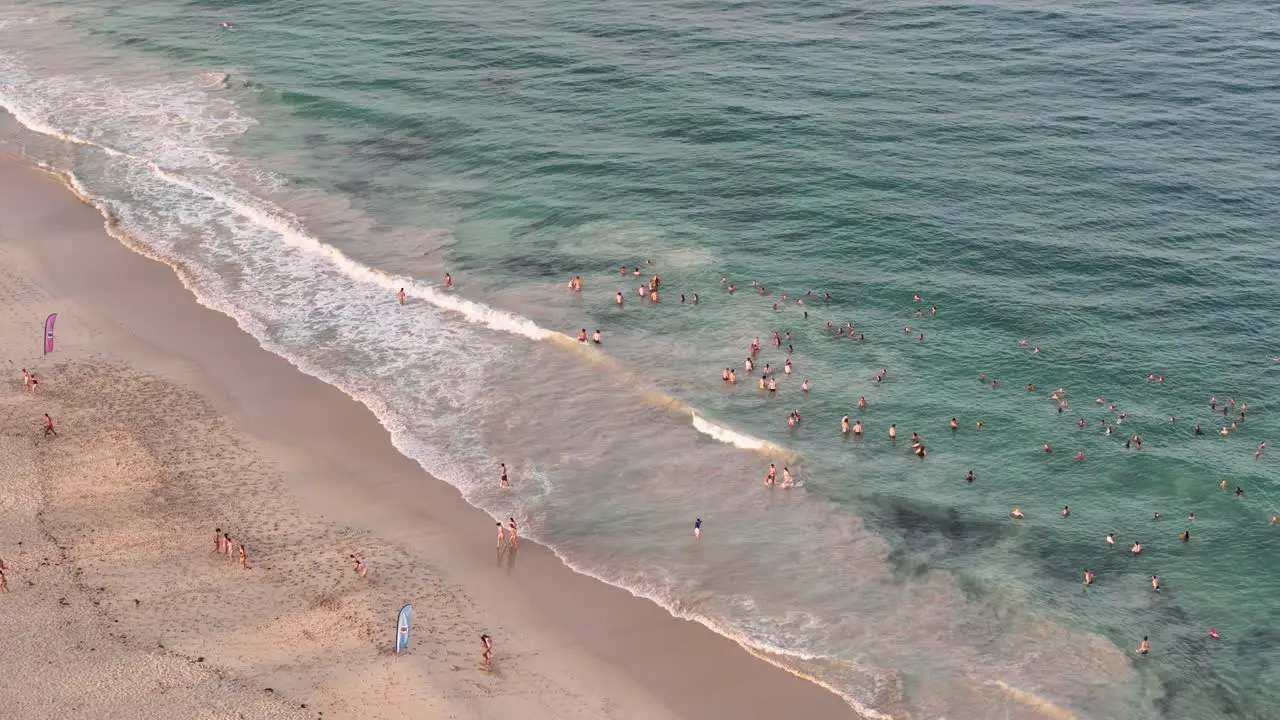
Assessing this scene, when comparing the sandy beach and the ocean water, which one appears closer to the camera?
the sandy beach

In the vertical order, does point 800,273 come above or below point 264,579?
above

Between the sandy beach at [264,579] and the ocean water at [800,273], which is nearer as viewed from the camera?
the sandy beach at [264,579]

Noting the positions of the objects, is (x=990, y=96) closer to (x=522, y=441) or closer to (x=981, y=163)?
(x=981, y=163)

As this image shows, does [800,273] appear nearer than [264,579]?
No
